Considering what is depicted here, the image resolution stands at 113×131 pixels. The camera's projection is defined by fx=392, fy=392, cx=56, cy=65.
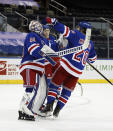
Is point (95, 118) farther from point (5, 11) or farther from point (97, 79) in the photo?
point (5, 11)

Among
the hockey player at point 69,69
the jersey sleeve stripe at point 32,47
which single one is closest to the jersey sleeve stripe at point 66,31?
the hockey player at point 69,69

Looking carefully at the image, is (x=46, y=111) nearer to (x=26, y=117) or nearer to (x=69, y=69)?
(x=26, y=117)

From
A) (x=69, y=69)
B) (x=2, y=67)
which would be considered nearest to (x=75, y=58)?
(x=69, y=69)

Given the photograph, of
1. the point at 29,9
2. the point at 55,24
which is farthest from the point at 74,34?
the point at 29,9

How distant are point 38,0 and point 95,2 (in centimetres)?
352

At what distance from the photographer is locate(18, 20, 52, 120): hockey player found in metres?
4.36

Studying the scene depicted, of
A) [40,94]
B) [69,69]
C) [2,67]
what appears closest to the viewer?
[40,94]

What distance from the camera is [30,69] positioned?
14.5ft

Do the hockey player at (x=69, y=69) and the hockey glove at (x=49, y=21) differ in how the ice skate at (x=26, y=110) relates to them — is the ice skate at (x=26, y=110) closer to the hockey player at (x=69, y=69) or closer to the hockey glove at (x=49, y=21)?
the hockey player at (x=69, y=69)

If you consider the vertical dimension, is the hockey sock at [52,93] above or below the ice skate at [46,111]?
above

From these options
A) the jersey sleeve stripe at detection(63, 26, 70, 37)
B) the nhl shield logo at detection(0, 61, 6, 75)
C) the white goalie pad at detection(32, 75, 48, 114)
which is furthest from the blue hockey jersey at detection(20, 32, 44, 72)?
the nhl shield logo at detection(0, 61, 6, 75)

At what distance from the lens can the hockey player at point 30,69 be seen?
4.36 m

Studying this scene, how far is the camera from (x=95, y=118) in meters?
4.76

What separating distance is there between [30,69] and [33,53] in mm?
260
